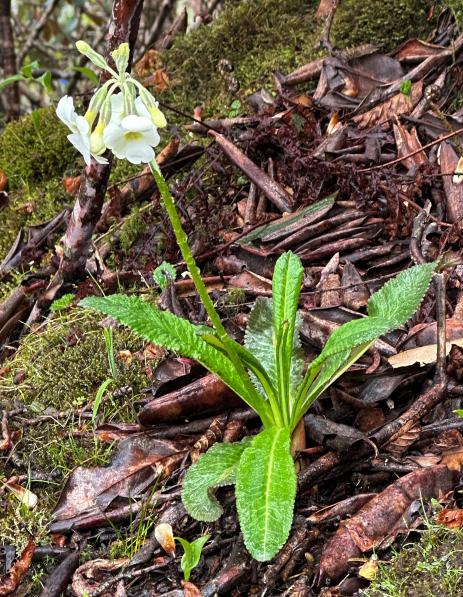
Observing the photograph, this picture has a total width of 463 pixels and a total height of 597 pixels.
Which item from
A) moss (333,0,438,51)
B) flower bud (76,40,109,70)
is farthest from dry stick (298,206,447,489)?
moss (333,0,438,51)

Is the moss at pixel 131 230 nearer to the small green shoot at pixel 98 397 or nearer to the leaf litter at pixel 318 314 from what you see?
the leaf litter at pixel 318 314

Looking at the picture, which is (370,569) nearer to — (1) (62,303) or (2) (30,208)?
(1) (62,303)

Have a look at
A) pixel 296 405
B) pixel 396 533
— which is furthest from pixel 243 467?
pixel 396 533

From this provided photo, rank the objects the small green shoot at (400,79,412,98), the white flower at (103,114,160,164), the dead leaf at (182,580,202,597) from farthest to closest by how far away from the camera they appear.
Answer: the small green shoot at (400,79,412,98), the dead leaf at (182,580,202,597), the white flower at (103,114,160,164)

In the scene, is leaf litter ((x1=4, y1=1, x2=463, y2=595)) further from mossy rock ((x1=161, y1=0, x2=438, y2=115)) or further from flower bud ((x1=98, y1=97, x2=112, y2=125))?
flower bud ((x1=98, y1=97, x2=112, y2=125))

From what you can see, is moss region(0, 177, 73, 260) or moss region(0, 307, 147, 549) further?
moss region(0, 177, 73, 260)

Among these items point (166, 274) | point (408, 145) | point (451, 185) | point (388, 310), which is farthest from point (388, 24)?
point (388, 310)

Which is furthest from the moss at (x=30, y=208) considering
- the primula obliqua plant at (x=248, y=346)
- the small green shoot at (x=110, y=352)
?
the primula obliqua plant at (x=248, y=346)
